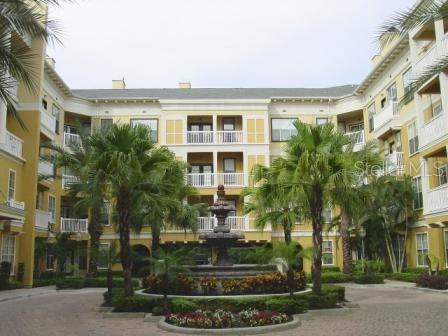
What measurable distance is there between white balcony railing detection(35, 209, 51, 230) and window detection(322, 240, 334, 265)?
19.6 meters

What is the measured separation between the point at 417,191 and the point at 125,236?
19.1 metres

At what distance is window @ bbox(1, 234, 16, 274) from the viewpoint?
87.9 feet

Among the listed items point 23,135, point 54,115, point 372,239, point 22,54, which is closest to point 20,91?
point 23,135

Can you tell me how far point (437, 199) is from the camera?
80.8 feet

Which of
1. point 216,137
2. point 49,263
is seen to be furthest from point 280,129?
point 49,263

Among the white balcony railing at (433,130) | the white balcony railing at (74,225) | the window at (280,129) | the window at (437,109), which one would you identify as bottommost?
the white balcony railing at (74,225)

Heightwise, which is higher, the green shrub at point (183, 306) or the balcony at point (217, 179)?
the balcony at point (217, 179)

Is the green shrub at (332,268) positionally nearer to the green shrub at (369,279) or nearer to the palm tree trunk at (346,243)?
the palm tree trunk at (346,243)

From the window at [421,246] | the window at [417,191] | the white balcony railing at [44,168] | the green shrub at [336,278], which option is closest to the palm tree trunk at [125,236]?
the green shrub at [336,278]

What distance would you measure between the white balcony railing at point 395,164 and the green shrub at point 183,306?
20664mm

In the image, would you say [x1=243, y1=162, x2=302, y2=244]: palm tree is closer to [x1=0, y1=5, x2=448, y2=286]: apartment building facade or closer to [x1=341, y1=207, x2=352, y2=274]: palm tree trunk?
[x1=341, y1=207, x2=352, y2=274]: palm tree trunk

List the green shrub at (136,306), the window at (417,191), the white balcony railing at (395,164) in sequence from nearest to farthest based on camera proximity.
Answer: the green shrub at (136,306) → the window at (417,191) → the white balcony railing at (395,164)

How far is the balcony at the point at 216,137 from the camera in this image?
39281 mm

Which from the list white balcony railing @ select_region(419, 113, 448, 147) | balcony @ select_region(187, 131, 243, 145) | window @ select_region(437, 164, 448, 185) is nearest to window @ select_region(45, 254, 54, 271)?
balcony @ select_region(187, 131, 243, 145)
